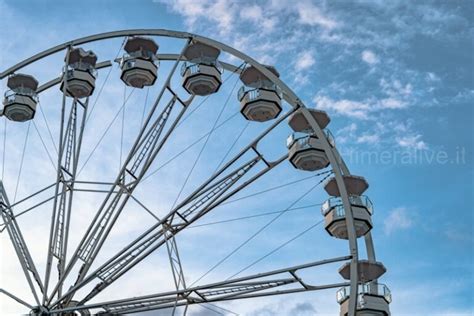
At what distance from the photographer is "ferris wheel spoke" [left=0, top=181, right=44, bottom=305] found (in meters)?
24.4

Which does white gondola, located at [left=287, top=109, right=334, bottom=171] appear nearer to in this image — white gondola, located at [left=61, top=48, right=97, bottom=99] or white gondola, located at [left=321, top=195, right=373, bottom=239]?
white gondola, located at [left=321, top=195, right=373, bottom=239]

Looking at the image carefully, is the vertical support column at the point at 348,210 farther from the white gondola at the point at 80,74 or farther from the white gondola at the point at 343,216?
the white gondola at the point at 80,74

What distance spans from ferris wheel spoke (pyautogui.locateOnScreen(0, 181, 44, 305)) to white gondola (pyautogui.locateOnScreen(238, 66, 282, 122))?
8.66 m

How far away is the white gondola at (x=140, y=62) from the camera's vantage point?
94.8 feet

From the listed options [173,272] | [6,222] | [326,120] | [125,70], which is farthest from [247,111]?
[6,222]

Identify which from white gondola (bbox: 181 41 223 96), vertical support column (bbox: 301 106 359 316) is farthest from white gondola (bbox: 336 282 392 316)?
white gondola (bbox: 181 41 223 96)

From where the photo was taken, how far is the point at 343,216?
25359mm

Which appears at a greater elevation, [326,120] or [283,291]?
[326,120]

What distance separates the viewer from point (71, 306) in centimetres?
2425

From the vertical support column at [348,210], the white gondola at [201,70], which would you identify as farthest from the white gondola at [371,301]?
the white gondola at [201,70]

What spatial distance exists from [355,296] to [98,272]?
309 inches

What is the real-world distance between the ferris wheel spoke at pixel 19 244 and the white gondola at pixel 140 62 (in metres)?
6.24

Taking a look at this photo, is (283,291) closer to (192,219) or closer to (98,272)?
(192,219)

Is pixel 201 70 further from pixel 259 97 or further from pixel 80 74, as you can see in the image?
pixel 80 74
